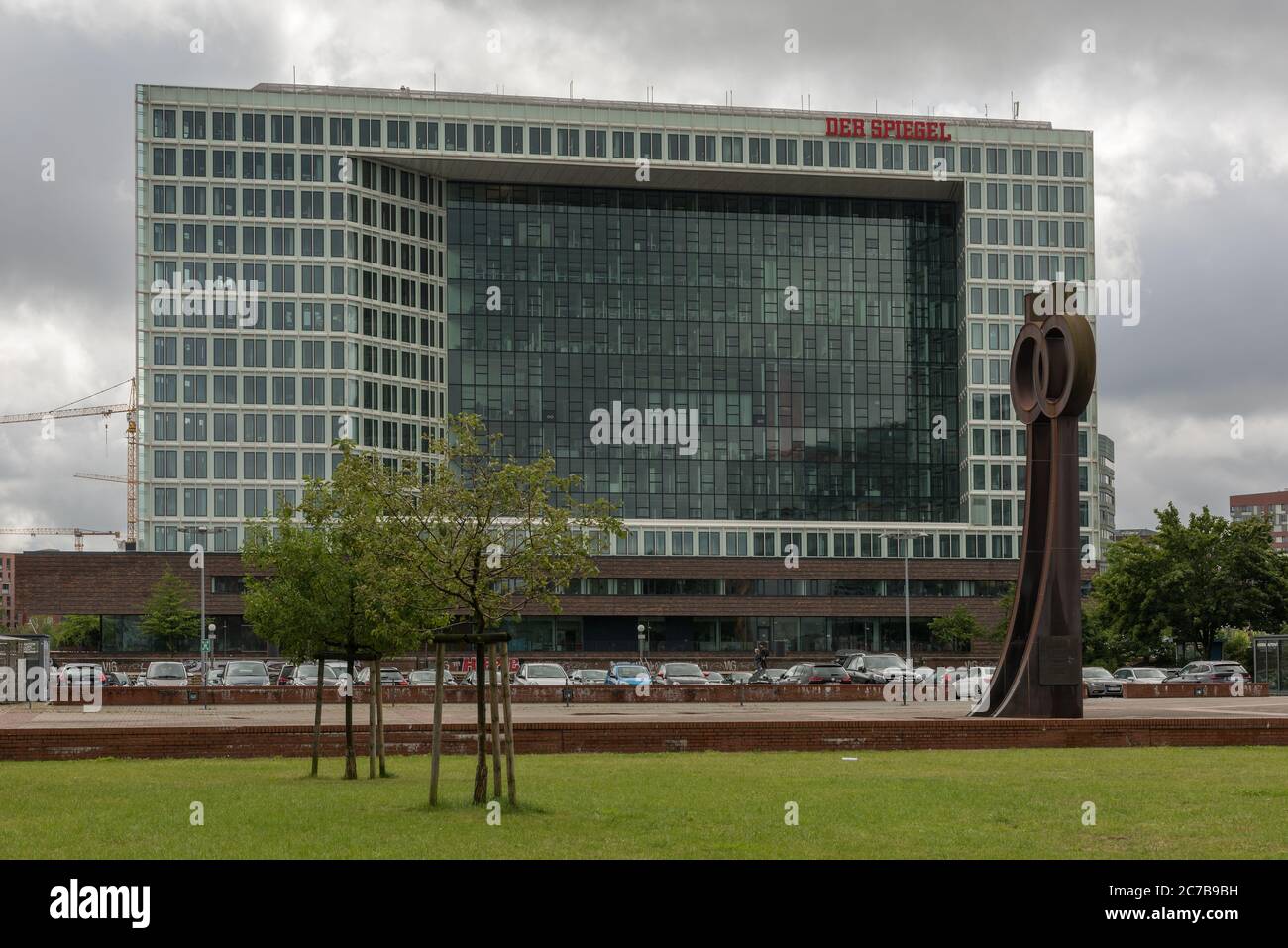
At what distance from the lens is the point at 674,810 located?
18328 millimetres

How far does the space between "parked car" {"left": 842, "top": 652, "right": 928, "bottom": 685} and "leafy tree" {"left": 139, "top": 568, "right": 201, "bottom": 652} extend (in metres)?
44.6

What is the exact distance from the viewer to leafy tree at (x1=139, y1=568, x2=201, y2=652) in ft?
317

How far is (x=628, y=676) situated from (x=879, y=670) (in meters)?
10.8

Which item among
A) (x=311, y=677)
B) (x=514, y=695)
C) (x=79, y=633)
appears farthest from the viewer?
(x=79, y=633)

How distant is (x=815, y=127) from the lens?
11338cm

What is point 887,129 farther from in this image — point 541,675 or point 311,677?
point 311,677

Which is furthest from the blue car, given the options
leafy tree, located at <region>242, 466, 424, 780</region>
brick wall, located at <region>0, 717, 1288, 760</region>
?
leafy tree, located at <region>242, 466, 424, 780</region>

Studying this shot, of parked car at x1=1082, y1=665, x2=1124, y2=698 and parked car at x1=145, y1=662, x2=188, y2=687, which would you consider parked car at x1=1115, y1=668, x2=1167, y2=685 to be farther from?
parked car at x1=145, y1=662, x2=188, y2=687

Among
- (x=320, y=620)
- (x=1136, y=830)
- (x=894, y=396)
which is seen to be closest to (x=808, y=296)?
(x=894, y=396)

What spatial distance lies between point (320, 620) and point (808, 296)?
96522 mm

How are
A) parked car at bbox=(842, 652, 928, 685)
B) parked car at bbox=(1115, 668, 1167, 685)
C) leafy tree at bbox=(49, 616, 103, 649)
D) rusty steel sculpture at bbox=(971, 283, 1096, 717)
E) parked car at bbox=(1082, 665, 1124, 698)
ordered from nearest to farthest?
rusty steel sculpture at bbox=(971, 283, 1096, 717), parked car at bbox=(1082, 665, 1124, 698), parked car at bbox=(842, 652, 928, 685), parked car at bbox=(1115, 668, 1167, 685), leafy tree at bbox=(49, 616, 103, 649)

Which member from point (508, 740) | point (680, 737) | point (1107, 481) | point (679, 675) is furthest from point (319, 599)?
point (1107, 481)

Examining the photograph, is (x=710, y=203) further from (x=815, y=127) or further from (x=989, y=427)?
(x=989, y=427)
